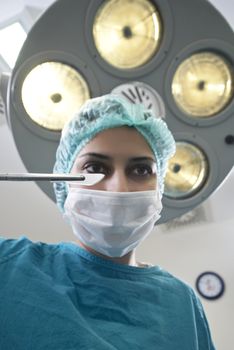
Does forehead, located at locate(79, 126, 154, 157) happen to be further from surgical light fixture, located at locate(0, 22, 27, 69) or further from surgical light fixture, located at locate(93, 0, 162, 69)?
surgical light fixture, located at locate(0, 22, 27, 69)

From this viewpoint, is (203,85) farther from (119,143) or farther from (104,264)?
(104,264)

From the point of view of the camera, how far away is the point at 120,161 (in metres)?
0.87

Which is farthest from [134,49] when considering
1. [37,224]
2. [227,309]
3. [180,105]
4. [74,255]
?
[227,309]

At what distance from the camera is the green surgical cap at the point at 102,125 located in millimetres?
891

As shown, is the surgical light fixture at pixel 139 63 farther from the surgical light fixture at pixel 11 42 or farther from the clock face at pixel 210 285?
the clock face at pixel 210 285

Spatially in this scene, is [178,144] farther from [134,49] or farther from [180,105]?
[134,49]

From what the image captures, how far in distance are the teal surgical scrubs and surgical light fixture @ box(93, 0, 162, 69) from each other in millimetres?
480

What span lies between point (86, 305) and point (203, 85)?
1.94 feet

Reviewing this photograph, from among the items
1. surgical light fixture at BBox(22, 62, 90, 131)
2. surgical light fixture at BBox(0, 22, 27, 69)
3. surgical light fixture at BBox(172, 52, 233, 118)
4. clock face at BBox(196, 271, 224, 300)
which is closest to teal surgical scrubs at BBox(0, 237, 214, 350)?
surgical light fixture at BBox(22, 62, 90, 131)

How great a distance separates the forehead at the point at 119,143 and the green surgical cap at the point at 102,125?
0.04 ft

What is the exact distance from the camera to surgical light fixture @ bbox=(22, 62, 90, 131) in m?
0.88

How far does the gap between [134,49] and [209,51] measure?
0.19 meters

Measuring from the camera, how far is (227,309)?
2312mm

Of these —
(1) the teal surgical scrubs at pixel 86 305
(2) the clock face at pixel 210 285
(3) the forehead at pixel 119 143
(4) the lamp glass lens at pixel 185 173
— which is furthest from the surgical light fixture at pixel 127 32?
(2) the clock face at pixel 210 285
